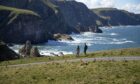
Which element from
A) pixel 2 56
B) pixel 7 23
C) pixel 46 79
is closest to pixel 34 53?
pixel 2 56

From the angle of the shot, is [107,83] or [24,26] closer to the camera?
[107,83]

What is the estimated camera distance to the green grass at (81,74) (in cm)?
2931

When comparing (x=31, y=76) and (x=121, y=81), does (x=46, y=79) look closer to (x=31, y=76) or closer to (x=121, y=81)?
(x=31, y=76)

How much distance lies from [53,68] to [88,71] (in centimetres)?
502

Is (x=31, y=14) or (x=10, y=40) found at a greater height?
(x=31, y=14)

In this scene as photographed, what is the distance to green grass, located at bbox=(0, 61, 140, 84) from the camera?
2931 cm

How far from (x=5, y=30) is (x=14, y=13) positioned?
18.1m

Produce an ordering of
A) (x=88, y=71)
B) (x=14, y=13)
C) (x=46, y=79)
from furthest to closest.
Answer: (x=14, y=13), (x=88, y=71), (x=46, y=79)

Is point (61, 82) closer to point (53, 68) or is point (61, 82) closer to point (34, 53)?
point (53, 68)

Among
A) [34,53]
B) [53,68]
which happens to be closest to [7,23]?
[34,53]

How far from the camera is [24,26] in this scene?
18800cm

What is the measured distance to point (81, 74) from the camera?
32.0 m

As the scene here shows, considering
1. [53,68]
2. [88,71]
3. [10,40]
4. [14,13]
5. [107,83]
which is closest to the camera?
[107,83]

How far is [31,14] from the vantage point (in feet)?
652
